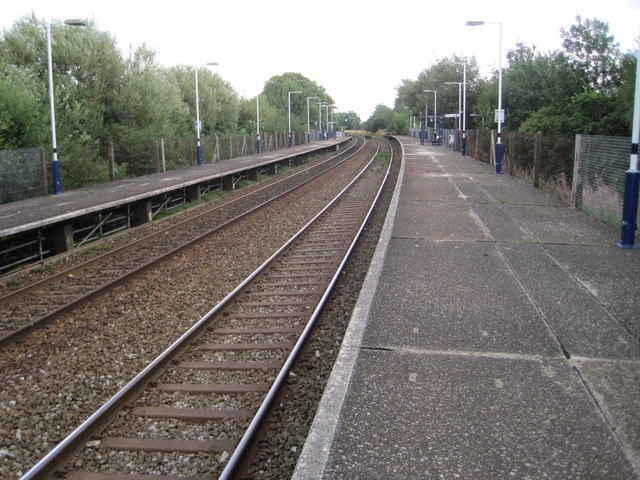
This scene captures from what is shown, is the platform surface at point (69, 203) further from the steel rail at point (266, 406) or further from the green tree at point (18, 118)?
the steel rail at point (266, 406)

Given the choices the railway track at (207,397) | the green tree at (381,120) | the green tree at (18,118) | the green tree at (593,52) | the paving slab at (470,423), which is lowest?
the railway track at (207,397)

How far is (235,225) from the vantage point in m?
14.4

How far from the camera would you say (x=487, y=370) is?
5359 millimetres

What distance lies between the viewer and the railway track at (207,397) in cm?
437

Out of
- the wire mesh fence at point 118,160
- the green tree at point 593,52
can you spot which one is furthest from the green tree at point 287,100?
the green tree at point 593,52

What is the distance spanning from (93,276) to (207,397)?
526 cm

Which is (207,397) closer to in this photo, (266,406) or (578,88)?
(266,406)

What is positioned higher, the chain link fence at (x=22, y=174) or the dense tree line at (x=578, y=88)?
the dense tree line at (x=578, y=88)

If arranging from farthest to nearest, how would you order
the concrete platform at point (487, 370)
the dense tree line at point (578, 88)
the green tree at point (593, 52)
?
the green tree at point (593, 52)
the dense tree line at point (578, 88)
the concrete platform at point (487, 370)

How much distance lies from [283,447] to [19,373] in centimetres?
307

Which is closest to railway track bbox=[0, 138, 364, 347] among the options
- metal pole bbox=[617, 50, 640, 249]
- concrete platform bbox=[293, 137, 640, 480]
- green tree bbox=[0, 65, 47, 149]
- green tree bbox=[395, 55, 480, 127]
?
concrete platform bbox=[293, 137, 640, 480]

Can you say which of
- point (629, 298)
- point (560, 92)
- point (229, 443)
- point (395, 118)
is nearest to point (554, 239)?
point (629, 298)

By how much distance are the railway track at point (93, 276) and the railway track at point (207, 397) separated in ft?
6.62

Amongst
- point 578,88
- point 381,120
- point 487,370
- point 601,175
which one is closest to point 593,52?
point 578,88
